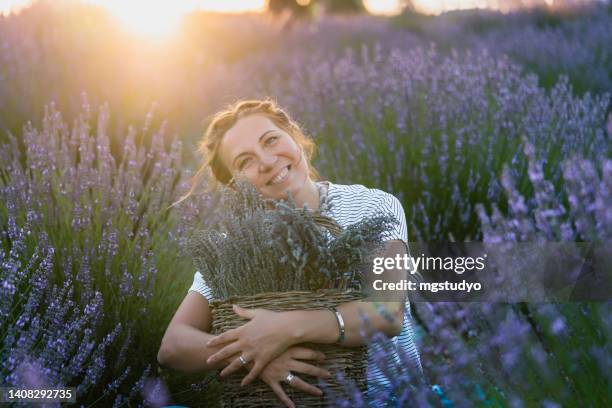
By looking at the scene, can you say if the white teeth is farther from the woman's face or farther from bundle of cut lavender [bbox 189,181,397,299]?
bundle of cut lavender [bbox 189,181,397,299]

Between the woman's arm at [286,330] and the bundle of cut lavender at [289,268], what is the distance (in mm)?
26

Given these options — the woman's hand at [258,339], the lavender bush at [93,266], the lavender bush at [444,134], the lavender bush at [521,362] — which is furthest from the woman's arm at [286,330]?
the lavender bush at [444,134]

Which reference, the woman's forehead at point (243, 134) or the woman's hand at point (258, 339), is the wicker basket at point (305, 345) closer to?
the woman's hand at point (258, 339)

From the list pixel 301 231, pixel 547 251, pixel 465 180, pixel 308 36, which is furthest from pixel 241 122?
pixel 308 36

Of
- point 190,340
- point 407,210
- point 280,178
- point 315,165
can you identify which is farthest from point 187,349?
point 315,165

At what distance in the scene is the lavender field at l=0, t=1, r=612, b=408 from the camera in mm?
1688

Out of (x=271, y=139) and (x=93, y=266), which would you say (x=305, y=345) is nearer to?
(x=271, y=139)

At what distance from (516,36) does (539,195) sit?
210 inches

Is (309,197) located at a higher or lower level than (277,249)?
higher

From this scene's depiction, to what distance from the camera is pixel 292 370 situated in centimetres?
191

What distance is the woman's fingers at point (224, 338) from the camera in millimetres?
1945

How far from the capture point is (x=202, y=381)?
249 cm

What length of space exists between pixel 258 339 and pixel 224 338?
11cm

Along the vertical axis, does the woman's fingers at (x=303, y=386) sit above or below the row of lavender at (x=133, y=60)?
below
